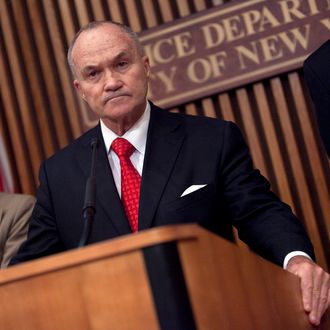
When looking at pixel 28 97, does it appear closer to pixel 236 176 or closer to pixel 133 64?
pixel 133 64

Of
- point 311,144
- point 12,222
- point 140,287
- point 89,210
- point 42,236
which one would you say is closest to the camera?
point 140,287

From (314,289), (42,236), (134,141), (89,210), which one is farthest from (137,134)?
(314,289)

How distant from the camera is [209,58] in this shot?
340 centimetres

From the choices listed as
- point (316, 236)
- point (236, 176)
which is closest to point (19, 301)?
point (236, 176)

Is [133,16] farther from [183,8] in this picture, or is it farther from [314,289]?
[314,289]

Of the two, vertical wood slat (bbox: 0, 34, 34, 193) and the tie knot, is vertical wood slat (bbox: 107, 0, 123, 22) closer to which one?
vertical wood slat (bbox: 0, 34, 34, 193)

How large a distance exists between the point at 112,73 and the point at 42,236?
1.73 ft

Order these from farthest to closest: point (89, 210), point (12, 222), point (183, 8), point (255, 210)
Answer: point (183, 8), point (12, 222), point (255, 210), point (89, 210)

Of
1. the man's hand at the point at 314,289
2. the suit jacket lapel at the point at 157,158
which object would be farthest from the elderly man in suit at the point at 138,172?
the man's hand at the point at 314,289

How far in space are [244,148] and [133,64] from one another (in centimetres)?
41

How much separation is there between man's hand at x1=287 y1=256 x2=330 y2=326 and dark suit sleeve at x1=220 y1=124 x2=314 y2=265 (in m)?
0.13

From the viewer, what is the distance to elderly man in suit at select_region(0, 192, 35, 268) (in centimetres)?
312

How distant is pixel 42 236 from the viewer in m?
2.36

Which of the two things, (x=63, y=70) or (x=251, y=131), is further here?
(x=63, y=70)
